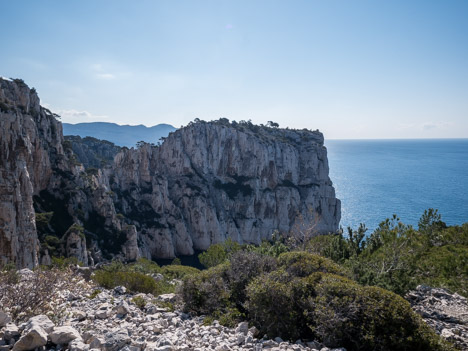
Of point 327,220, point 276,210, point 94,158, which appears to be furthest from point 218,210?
point 94,158

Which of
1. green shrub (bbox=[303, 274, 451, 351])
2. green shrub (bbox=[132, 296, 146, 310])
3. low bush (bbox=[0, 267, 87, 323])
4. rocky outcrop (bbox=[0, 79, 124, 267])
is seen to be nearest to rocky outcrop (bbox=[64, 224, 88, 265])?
rocky outcrop (bbox=[0, 79, 124, 267])

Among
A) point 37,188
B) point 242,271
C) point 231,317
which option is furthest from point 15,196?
point 231,317

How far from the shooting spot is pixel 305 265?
11.3 metres

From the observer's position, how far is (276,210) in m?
81.8

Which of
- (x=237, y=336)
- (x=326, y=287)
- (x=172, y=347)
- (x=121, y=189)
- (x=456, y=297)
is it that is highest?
(x=326, y=287)

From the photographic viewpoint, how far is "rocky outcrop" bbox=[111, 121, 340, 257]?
2638 inches

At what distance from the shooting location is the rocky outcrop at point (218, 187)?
220 feet

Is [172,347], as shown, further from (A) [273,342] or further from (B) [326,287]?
(B) [326,287]

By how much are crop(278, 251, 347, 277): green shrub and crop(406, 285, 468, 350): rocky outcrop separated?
355cm

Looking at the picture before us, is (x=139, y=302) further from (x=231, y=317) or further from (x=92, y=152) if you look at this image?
(x=92, y=152)

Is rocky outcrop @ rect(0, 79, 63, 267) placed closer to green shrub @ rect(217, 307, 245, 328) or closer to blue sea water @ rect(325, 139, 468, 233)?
green shrub @ rect(217, 307, 245, 328)

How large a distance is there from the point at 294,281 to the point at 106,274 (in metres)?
10.6

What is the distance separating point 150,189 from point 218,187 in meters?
19.4

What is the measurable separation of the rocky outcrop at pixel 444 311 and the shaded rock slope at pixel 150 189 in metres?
11.2
